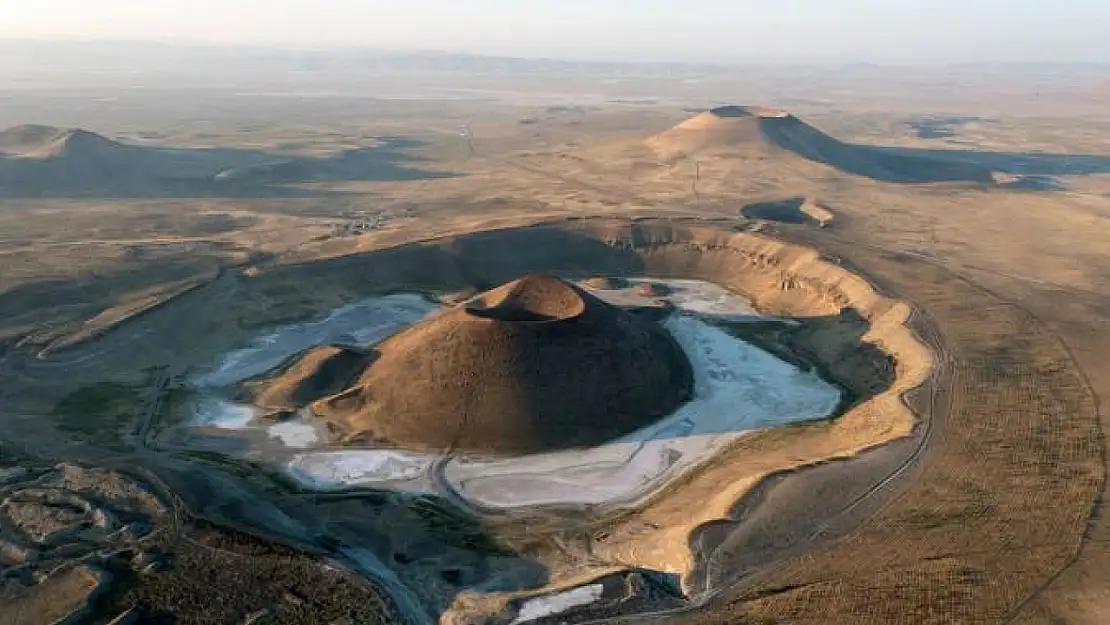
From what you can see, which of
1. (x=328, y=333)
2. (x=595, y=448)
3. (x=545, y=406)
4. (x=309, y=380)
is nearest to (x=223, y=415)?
(x=309, y=380)

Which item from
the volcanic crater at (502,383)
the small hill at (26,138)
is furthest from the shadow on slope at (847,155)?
the small hill at (26,138)

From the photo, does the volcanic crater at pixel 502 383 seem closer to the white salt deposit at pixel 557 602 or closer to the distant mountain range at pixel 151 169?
the white salt deposit at pixel 557 602

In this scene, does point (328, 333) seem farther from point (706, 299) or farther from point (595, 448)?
point (706, 299)

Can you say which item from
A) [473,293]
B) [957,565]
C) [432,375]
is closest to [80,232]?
[473,293]

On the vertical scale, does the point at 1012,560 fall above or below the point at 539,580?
above

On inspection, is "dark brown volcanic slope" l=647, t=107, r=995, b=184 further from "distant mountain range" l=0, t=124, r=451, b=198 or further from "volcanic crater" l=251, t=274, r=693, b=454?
"volcanic crater" l=251, t=274, r=693, b=454

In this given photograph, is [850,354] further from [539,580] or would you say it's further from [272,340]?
[272,340]

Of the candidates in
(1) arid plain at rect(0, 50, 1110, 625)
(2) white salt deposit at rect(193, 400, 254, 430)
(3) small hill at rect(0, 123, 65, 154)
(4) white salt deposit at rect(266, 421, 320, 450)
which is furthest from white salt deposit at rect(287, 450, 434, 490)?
(3) small hill at rect(0, 123, 65, 154)
